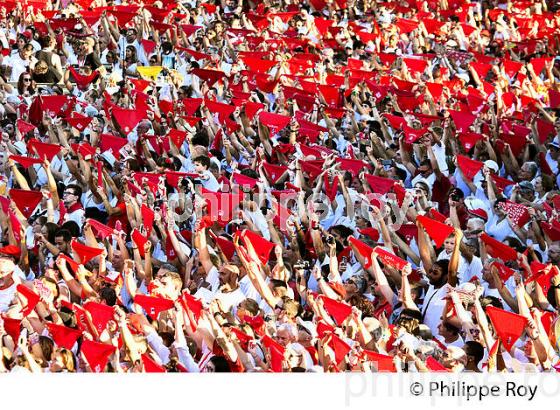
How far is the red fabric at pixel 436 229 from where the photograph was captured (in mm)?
12328

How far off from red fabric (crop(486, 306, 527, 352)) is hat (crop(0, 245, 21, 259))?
13.2ft

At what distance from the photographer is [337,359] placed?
1040 centimetres

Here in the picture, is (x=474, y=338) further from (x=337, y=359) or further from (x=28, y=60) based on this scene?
(x=28, y=60)

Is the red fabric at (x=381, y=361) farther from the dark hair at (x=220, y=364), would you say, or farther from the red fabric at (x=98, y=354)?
the red fabric at (x=98, y=354)

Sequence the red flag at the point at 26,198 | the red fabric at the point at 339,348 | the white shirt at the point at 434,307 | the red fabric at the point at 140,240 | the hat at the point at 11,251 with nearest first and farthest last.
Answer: the red fabric at the point at 339,348
the white shirt at the point at 434,307
the red fabric at the point at 140,240
the hat at the point at 11,251
the red flag at the point at 26,198

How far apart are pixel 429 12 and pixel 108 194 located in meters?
7.92

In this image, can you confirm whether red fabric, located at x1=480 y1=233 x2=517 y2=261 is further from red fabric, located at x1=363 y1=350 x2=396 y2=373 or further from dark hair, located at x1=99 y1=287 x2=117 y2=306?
dark hair, located at x1=99 y1=287 x2=117 y2=306

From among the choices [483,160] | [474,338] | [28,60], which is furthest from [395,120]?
[474,338]

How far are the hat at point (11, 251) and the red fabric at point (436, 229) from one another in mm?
3178

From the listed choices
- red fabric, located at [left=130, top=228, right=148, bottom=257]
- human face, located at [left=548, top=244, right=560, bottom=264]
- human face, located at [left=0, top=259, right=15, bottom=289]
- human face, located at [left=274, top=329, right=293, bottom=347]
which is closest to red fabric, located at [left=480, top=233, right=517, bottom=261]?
A: human face, located at [left=548, top=244, right=560, bottom=264]

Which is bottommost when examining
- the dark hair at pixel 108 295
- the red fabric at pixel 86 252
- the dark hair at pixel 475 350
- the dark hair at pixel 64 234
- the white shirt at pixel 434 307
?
the dark hair at pixel 475 350

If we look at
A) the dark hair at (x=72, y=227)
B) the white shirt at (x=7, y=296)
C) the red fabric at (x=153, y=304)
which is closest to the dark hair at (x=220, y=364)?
the red fabric at (x=153, y=304)

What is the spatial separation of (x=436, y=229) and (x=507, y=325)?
6.10 feet

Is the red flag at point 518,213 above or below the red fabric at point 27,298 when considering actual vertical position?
above
